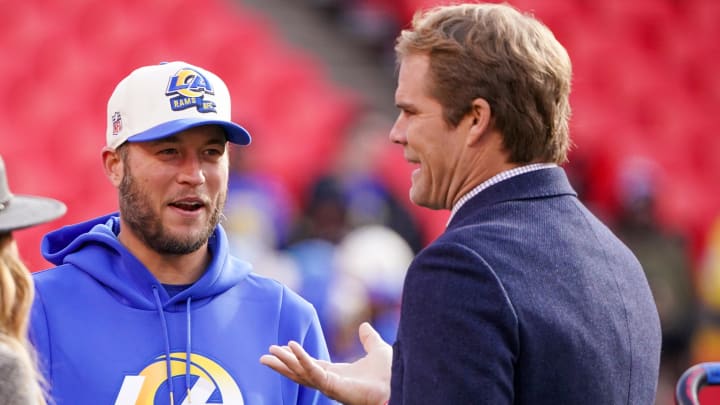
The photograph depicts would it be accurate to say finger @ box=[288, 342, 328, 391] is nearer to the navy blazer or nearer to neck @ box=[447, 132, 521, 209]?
the navy blazer

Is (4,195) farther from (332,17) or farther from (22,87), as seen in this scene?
(332,17)

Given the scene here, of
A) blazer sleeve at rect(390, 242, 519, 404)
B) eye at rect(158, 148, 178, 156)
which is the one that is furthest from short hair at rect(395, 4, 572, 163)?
eye at rect(158, 148, 178, 156)

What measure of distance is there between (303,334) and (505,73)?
2.87 feet

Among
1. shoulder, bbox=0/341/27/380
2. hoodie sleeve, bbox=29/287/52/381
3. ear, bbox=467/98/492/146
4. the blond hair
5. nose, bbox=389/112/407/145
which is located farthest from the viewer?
hoodie sleeve, bbox=29/287/52/381

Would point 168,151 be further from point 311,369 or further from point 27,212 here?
point 311,369

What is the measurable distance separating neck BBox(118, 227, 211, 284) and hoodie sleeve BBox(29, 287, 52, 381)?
10.0 inches

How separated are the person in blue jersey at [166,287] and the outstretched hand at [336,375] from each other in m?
0.39

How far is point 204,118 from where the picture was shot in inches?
106

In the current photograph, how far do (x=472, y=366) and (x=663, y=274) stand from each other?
17.0ft

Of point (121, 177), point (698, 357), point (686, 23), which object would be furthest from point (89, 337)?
point (686, 23)

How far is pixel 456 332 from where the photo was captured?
2.04 metres

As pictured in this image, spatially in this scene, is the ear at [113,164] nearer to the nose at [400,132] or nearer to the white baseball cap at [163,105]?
the white baseball cap at [163,105]

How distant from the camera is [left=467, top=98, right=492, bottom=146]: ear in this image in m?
2.18

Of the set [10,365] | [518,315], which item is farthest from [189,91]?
[518,315]
